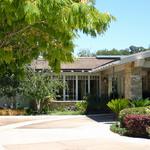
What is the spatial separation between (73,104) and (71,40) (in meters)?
26.1

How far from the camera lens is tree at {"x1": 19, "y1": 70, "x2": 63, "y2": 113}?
29641mm

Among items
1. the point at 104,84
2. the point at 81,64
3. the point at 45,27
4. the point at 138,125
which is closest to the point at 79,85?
the point at 81,64

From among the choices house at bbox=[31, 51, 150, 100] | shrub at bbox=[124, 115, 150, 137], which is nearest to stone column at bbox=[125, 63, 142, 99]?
house at bbox=[31, 51, 150, 100]

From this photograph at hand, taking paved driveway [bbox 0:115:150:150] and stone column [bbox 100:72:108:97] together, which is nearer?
paved driveway [bbox 0:115:150:150]

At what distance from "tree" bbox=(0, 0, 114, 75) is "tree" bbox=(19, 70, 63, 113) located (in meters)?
21.7

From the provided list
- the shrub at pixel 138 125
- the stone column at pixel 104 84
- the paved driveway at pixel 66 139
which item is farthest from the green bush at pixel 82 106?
the shrub at pixel 138 125

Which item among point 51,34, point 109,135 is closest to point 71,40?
point 51,34

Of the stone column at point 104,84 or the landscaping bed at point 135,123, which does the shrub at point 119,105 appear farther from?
the stone column at point 104,84

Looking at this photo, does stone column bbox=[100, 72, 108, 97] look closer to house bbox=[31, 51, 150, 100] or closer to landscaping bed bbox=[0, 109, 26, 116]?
house bbox=[31, 51, 150, 100]

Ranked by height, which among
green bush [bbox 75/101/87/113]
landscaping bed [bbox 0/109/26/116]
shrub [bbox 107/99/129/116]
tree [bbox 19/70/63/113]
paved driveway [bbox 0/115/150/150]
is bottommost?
paved driveway [bbox 0/115/150/150]

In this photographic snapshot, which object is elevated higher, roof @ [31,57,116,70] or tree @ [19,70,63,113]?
roof @ [31,57,116,70]

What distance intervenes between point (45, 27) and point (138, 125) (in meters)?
9.92

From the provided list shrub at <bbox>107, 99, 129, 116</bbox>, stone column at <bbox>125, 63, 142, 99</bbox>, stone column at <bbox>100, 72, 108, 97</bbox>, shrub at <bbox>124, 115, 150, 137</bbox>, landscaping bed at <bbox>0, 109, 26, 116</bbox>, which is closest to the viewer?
shrub at <bbox>124, 115, 150, 137</bbox>

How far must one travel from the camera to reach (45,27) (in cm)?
646
